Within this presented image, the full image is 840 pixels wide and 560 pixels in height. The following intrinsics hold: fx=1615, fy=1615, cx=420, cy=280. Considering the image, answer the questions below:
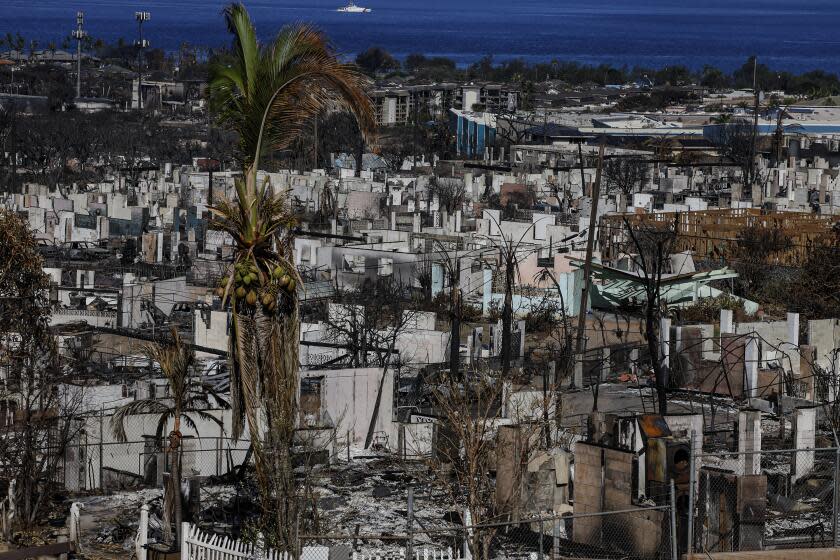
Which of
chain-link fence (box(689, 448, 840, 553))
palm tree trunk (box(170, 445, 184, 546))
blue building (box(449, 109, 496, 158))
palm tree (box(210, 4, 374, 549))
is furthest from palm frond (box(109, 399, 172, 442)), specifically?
blue building (box(449, 109, 496, 158))

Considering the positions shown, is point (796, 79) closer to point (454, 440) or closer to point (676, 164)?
point (676, 164)

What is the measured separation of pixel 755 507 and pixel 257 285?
16.5 feet

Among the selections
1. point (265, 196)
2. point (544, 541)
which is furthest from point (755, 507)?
point (265, 196)

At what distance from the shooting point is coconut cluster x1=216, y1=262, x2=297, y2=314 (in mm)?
11570

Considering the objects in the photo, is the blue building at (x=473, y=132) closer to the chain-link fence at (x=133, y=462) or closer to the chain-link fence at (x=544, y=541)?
the chain-link fence at (x=133, y=462)

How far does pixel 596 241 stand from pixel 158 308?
1066 centimetres

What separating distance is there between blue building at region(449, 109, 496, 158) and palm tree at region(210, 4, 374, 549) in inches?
2720

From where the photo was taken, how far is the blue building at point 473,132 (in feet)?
274

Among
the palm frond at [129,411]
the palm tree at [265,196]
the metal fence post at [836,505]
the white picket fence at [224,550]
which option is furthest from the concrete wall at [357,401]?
the palm tree at [265,196]

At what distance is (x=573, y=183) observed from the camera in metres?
53.7

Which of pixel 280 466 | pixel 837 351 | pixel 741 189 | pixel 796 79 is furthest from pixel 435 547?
pixel 796 79

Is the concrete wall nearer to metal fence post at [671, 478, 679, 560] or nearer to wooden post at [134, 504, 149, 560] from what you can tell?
wooden post at [134, 504, 149, 560]

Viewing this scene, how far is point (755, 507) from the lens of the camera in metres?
13.9

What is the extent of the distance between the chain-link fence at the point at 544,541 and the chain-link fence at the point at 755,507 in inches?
14.4
